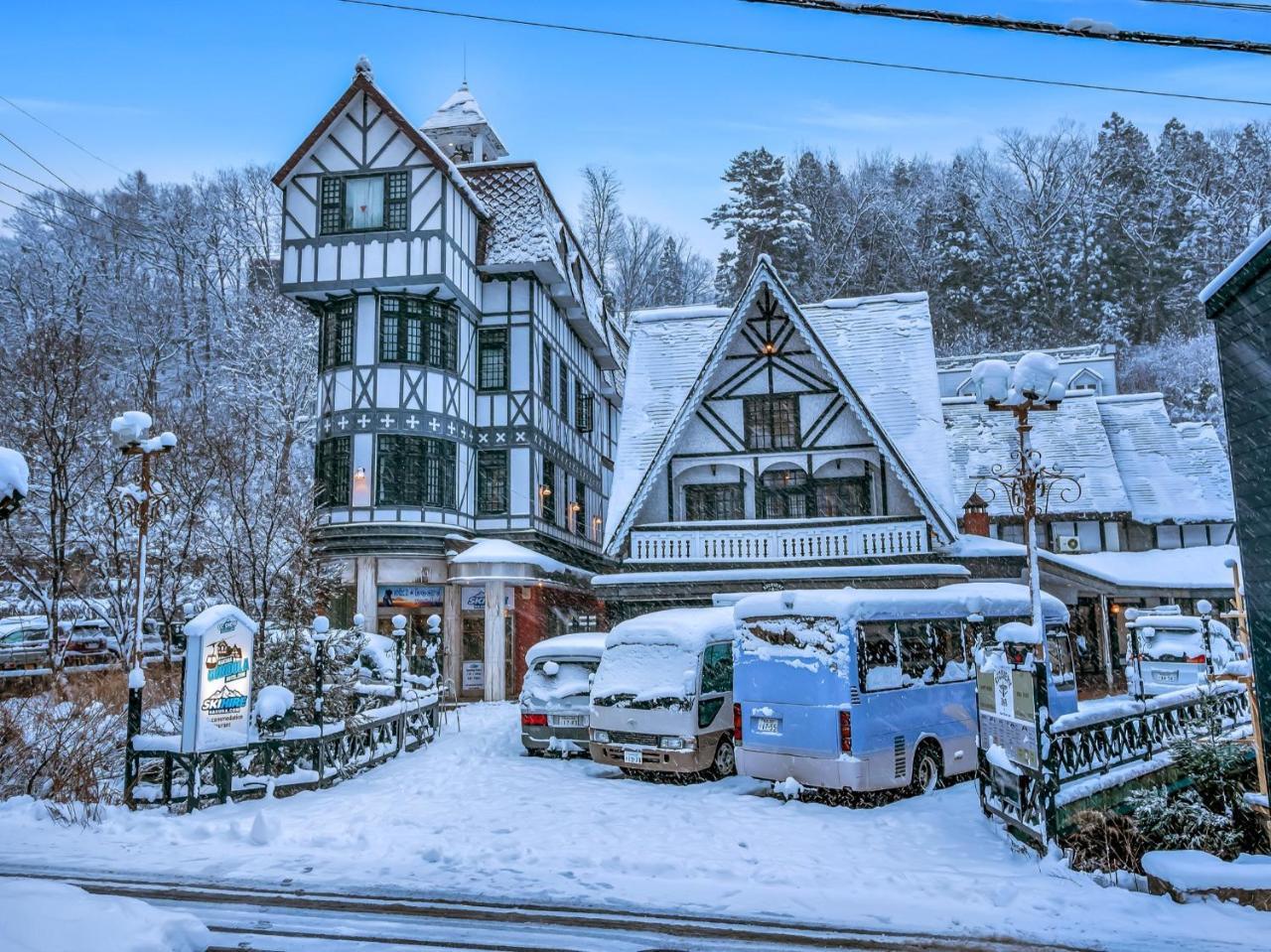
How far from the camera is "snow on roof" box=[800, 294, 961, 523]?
70.4 feet

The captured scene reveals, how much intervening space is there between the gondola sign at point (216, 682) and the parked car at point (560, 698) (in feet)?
16.0

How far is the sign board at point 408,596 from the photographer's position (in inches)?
1034

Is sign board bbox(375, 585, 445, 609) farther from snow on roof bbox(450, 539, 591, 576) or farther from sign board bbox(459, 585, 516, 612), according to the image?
snow on roof bbox(450, 539, 591, 576)

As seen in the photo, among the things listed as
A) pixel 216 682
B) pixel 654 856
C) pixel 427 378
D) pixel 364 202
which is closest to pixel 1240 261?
pixel 654 856

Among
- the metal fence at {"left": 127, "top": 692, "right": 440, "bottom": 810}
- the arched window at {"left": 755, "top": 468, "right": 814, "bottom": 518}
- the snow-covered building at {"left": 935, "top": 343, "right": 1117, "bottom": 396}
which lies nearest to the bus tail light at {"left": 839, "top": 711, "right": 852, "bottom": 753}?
the metal fence at {"left": 127, "top": 692, "right": 440, "bottom": 810}

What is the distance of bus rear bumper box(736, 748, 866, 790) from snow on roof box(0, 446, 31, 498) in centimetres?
872

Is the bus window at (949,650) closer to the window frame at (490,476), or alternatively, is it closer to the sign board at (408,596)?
the sign board at (408,596)

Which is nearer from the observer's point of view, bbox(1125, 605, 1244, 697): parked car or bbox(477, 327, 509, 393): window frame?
bbox(1125, 605, 1244, 697): parked car

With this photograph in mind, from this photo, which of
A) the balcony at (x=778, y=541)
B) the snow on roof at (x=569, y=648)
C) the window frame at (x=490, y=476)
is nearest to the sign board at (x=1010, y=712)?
the snow on roof at (x=569, y=648)

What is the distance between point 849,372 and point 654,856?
1702 centimetres

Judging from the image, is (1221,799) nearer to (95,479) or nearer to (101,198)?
(95,479)

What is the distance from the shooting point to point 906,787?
1173 cm

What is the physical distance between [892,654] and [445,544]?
683 inches

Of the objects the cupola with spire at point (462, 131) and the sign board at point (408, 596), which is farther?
the cupola with spire at point (462, 131)
